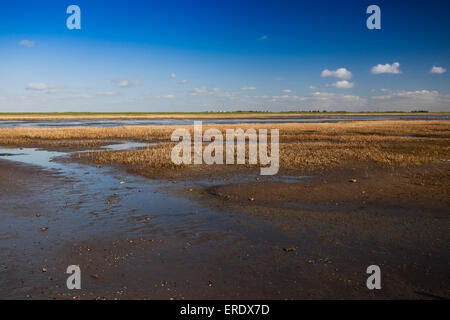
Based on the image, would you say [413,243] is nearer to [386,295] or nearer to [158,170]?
[386,295]

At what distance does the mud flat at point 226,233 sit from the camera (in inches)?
275

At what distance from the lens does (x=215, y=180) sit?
17.7 metres

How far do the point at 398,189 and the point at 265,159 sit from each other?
10189mm

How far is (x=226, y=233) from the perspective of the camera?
1005 centimetres

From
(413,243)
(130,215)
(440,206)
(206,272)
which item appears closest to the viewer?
(206,272)

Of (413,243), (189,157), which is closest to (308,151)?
(189,157)

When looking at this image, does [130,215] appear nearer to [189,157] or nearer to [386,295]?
[386,295]

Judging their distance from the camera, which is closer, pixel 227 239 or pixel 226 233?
pixel 227 239

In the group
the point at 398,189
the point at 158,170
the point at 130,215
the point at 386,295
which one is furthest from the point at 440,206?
the point at 158,170

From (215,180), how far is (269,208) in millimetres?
5498

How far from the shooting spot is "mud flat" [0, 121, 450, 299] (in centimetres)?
700

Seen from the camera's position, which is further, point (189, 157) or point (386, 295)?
point (189, 157)
